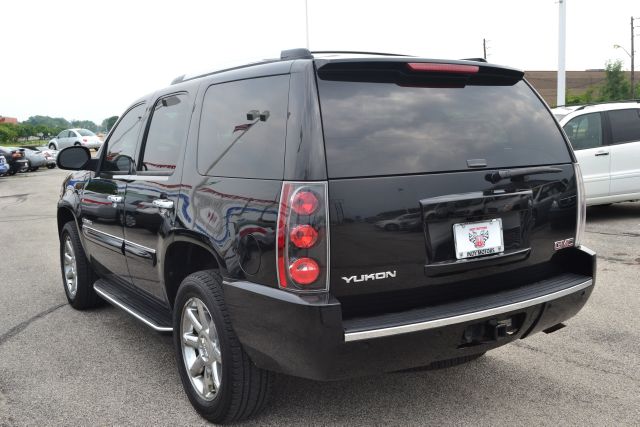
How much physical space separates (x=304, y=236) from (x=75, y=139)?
37.9 m

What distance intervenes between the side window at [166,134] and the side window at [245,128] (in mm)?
279

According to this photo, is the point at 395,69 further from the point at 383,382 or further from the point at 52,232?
the point at 52,232

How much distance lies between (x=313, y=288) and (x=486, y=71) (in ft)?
5.09

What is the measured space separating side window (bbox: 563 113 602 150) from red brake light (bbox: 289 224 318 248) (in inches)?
308

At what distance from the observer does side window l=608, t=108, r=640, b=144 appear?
9195 millimetres

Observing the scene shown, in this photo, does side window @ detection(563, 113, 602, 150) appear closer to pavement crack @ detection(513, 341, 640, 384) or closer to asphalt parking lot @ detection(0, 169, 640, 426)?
asphalt parking lot @ detection(0, 169, 640, 426)

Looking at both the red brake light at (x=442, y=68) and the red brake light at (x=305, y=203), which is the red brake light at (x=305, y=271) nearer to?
the red brake light at (x=305, y=203)

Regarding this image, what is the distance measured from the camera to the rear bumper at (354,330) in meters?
2.59

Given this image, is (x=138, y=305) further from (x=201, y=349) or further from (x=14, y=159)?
(x=14, y=159)

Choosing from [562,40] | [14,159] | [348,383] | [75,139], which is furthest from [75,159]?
[75,139]

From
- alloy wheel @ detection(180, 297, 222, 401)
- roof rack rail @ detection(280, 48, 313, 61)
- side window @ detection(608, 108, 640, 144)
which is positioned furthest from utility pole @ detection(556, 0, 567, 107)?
alloy wheel @ detection(180, 297, 222, 401)

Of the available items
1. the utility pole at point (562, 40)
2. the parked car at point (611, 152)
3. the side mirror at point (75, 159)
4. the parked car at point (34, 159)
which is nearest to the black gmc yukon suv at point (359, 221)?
the side mirror at point (75, 159)

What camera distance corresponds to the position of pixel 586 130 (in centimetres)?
937

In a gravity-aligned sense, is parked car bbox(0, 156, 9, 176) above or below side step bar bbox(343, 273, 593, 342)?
above
